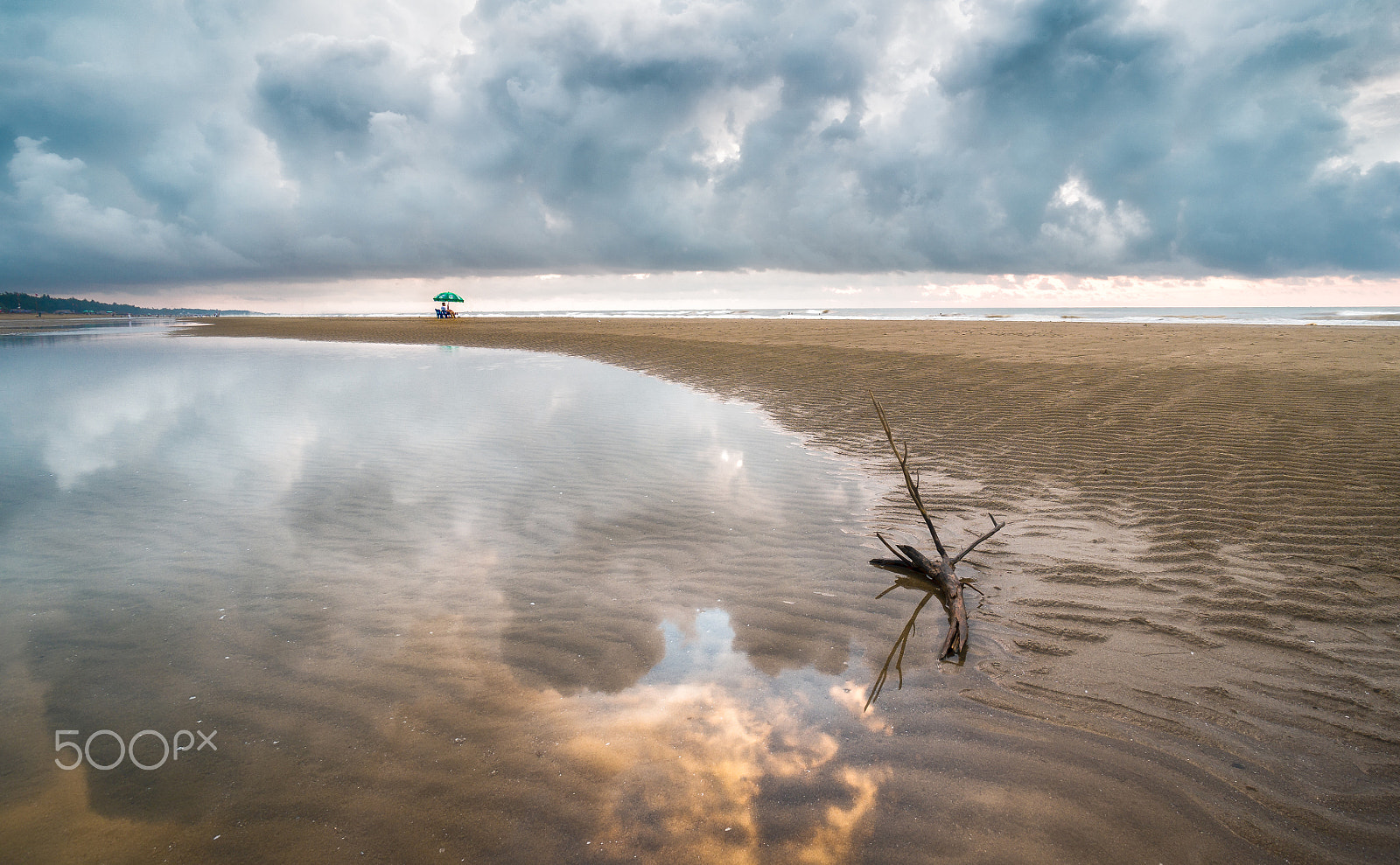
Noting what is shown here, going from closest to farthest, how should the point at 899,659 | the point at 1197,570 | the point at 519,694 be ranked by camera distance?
the point at 519,694, the point at 899,659, the point at 1197,570

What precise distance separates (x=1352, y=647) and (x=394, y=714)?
251 inches

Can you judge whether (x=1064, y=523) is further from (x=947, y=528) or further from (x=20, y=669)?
(x=20, y=669)

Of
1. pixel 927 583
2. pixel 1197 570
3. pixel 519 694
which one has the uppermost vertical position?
pixel 1197 570

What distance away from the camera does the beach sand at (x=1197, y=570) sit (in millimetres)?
3232

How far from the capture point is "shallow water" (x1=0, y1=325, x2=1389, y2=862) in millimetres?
2852

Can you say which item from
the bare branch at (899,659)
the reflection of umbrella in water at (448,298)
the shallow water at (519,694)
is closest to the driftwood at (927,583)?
the bare branch at (899,659)

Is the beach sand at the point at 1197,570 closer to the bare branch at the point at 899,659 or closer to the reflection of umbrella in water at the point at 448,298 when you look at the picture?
the bare branch at the point at 899,659

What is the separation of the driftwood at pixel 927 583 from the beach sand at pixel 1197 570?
0.71ft

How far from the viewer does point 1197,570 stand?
17.7ft

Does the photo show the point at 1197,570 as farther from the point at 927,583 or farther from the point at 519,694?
the point at 519,694

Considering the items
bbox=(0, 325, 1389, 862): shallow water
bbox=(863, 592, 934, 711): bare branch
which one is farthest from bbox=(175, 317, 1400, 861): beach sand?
bbox=(863, 592, 934, 711): bare branch

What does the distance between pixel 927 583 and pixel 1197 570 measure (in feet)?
7.83

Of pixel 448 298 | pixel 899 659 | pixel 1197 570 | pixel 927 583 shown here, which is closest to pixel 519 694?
pixel 899 659

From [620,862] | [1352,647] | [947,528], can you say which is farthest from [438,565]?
[1352,647]
